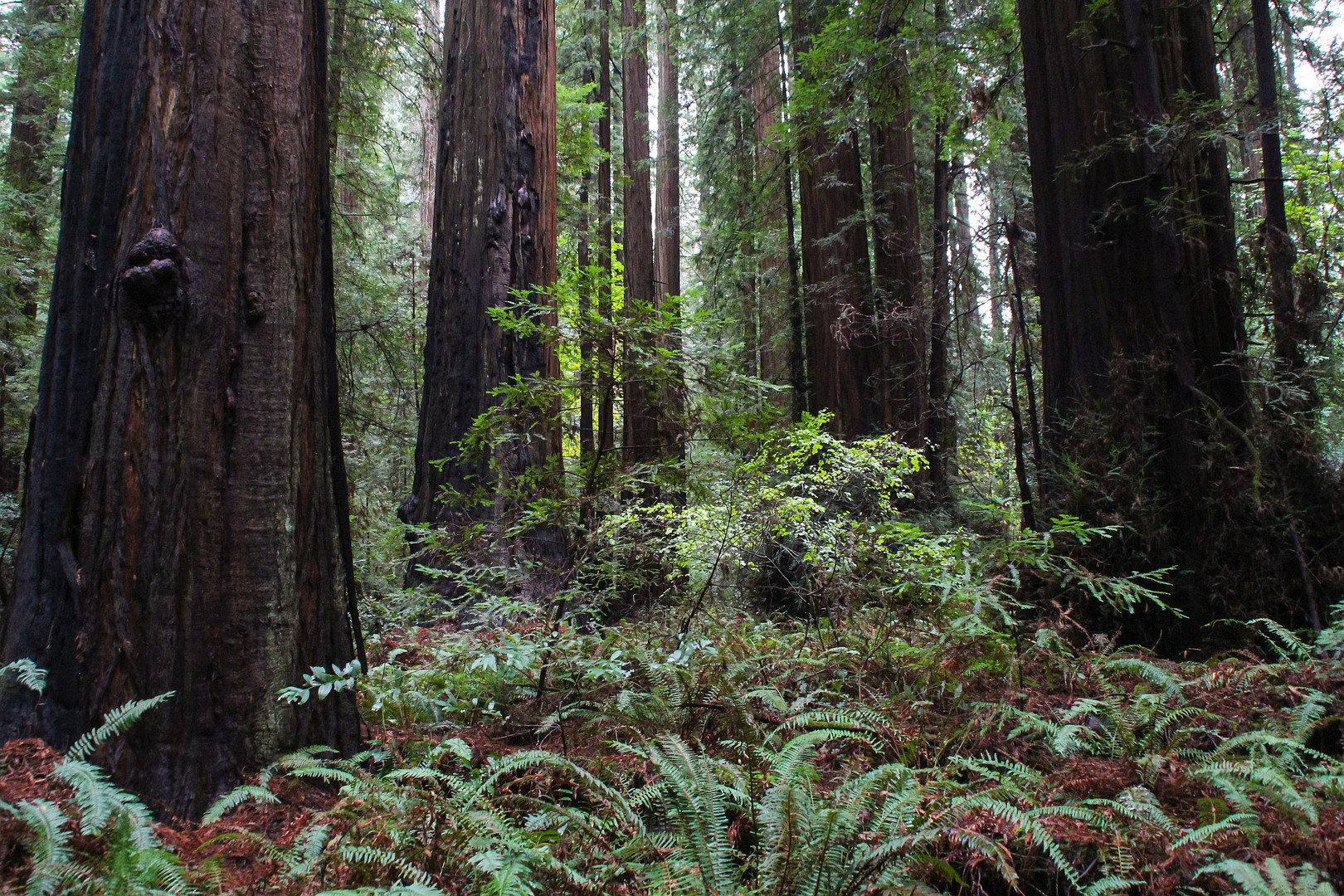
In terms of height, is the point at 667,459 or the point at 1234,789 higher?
the point at 667,459

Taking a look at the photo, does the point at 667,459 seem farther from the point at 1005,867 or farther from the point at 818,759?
the point at 1005,867

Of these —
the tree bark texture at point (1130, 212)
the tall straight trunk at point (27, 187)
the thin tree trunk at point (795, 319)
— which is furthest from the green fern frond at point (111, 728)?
the thin tree trunk at point (795, 319)

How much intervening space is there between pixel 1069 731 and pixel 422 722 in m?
2.35

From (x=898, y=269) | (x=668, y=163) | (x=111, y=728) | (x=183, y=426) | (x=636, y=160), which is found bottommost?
(x=111, y=728)

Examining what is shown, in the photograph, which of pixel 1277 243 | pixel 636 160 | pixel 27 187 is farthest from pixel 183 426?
pixel 636 160

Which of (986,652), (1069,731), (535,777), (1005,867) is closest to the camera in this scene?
(1005,867)

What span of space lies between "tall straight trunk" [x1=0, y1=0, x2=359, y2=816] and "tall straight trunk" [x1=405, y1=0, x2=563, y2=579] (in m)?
2.77

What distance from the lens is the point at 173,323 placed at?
7.27 feet

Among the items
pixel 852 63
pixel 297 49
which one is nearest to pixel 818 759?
pixel 297 49

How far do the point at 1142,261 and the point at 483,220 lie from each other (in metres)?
4.59

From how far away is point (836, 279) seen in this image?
10.7m

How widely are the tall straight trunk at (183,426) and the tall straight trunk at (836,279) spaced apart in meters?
8.66

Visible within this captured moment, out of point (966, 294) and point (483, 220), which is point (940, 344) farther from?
point (483, 220)

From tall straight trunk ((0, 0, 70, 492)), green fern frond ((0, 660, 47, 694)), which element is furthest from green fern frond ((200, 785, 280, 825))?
tall straight trunk ((0, 0, 70, 492))
